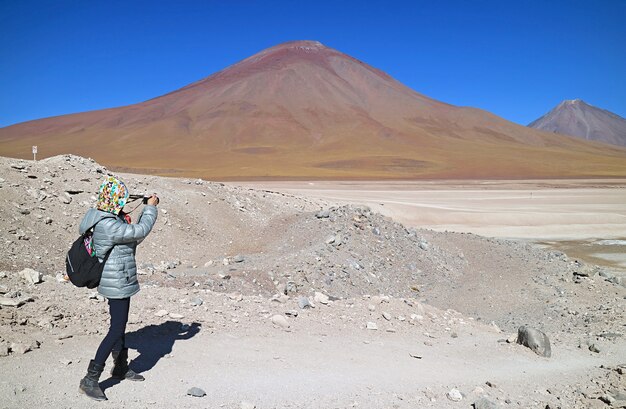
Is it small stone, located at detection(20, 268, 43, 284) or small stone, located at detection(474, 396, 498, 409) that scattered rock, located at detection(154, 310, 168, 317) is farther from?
small stone, located at detection(474, 396, 498, 409)

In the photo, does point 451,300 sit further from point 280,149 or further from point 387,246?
point 280,149

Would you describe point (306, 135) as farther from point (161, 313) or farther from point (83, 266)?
point (83, 266)

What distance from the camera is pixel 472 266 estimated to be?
1298 cm

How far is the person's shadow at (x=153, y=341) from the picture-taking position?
456 centimetres

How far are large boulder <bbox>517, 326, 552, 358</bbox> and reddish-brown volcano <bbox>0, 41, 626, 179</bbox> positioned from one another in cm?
6510

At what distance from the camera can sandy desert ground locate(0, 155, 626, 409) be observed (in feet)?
14.5

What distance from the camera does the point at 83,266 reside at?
388cm

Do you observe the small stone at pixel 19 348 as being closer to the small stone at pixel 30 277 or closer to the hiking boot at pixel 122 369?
the hiking boot at pixel 122 369

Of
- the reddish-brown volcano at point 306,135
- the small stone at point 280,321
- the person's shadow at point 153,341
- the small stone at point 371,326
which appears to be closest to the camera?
the person's shadow at point 153,341

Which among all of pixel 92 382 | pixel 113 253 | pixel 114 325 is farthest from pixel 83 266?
pixel 92 382

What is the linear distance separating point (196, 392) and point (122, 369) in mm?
655

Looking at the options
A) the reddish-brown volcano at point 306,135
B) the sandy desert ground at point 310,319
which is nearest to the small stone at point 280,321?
the sandy desert ground at point 310,319

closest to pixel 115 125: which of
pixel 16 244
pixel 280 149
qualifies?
pixel 280 149

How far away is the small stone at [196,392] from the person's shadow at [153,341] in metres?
0.59
